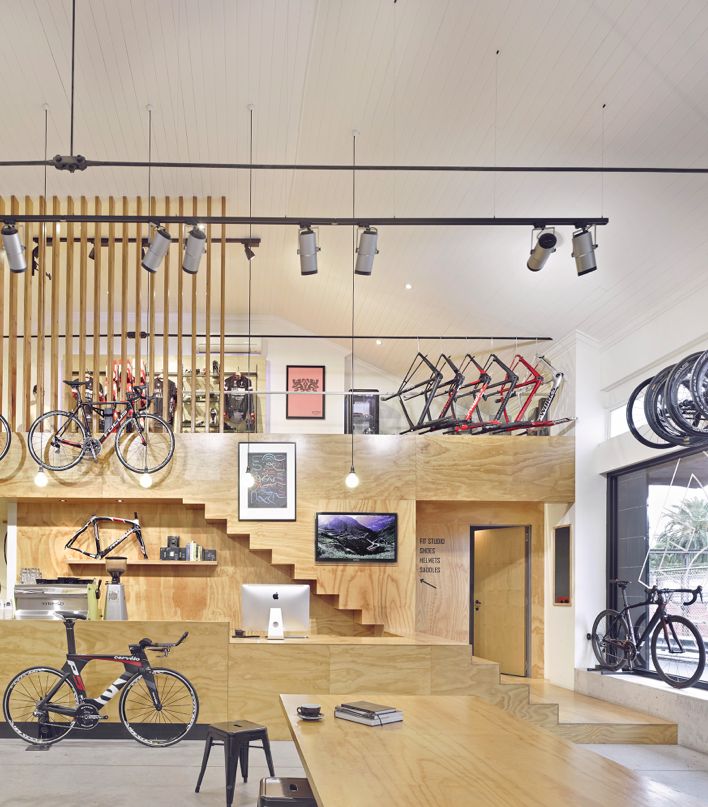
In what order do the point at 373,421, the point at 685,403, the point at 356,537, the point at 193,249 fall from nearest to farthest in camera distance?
the point at 685,403
the point at 193,249
the point at 356,537
the point at 373,421

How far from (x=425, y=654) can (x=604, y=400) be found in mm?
3973

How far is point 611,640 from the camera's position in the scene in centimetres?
1045

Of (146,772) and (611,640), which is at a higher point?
(611,640)

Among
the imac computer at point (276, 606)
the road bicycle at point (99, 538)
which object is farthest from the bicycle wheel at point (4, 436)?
the imac computer at point (276, 606)

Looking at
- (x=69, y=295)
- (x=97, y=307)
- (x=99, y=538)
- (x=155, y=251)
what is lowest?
(x=99, y=538)

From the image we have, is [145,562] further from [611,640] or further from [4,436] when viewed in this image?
[611,640]

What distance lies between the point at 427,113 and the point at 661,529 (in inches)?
183

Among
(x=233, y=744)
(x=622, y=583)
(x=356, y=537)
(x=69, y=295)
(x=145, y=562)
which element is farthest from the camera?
(x=145, y=562)

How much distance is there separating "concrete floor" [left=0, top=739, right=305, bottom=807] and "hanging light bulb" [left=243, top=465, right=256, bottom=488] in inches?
121

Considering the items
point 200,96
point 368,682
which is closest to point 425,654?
point 368,682

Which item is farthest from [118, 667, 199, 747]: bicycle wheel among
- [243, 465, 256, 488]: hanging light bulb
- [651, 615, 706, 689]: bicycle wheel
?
[651, 615, 706, 689]: bicycle wheel

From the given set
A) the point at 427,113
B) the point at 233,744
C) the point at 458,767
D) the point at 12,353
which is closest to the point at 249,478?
the point at 12,353

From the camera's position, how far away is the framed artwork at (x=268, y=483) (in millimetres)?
11250

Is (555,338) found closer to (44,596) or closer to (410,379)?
(410,379)
